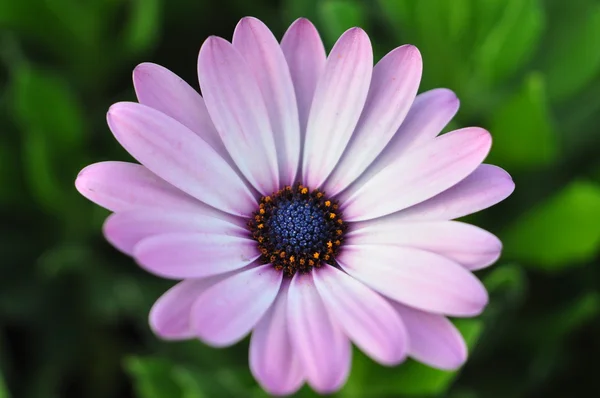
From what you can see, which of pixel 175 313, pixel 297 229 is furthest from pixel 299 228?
pixel 175 313

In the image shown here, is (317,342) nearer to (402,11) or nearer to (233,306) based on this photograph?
(233,306)

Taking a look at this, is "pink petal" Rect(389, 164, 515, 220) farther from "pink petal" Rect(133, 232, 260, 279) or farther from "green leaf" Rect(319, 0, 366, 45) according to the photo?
"green leaf" Rect(319, 0, 366, 45)

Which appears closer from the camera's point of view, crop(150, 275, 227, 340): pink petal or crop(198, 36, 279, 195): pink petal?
crop(150, 275, 227, 340): pink petal

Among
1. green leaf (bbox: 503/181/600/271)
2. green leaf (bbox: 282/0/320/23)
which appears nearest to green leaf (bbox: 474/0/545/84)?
green leaf (bbox: 503/181/600/271)

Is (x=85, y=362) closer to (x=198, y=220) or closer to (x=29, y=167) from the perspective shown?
(x=29, y=167)

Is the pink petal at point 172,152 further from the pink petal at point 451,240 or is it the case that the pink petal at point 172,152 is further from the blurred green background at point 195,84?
the blurred green background at point 195,84
